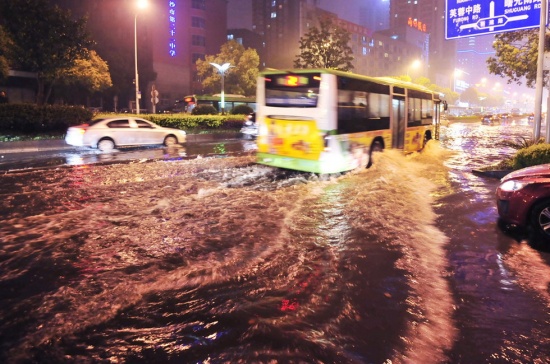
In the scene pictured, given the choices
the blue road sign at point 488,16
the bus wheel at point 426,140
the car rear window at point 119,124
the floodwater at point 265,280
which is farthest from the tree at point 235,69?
the floodwater at point 265,280

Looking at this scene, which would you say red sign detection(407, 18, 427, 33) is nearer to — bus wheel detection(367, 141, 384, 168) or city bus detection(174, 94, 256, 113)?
city bus detection(174, 94, 256, 113)

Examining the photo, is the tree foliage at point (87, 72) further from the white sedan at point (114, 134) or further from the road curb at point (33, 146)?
the white sedan at point (114, 134)

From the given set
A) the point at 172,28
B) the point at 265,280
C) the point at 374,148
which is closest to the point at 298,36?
the point at 172,28

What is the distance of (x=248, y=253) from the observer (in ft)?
19.0

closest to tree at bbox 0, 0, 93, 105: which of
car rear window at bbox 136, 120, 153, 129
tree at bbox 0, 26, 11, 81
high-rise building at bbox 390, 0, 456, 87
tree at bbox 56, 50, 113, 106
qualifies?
tree at bbox 0, 26, 11, 81

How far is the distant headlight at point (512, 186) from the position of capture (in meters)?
6.75

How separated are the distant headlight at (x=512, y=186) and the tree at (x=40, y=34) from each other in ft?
89.9

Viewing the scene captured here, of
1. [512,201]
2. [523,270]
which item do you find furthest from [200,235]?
[512,201]

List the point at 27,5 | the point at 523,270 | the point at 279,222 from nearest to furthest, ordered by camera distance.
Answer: the point at 523,270 → the point at 279,222 → the point at 27,5

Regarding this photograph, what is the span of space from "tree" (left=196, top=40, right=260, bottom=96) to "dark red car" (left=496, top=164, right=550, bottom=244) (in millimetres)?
58313

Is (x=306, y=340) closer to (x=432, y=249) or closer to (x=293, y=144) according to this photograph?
(x=432, y=249)

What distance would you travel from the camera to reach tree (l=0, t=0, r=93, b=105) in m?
26.4

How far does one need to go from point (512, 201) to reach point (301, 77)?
21.6 feet

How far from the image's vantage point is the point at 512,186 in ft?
22.6
